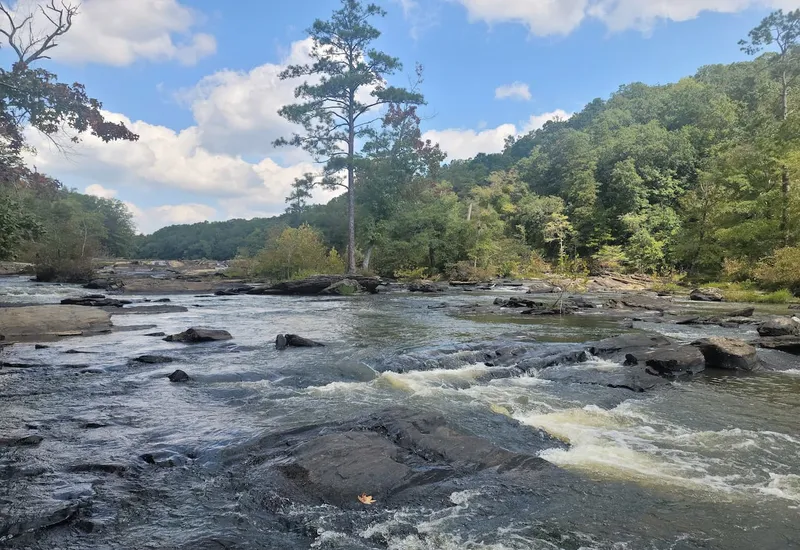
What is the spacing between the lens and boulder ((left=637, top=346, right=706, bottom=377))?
10.5 metres

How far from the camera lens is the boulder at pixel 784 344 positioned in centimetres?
1223

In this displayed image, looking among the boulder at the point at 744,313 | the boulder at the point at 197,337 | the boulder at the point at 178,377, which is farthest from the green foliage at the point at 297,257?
the boulder at the point at 178,377

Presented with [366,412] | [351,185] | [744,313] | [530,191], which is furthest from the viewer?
[530,191]

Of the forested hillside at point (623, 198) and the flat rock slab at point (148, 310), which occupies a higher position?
the forested hillside at point (623, 198)

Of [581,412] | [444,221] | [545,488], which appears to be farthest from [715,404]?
[444,221]

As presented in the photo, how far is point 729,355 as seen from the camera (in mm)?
10820

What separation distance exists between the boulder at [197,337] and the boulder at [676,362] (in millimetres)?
11206

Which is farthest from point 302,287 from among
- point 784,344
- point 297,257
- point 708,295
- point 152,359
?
point 784,344

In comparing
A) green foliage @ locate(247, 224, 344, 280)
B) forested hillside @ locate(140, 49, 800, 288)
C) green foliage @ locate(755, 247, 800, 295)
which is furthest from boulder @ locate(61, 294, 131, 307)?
green foliage @ locate(755, 247, 800, 295)

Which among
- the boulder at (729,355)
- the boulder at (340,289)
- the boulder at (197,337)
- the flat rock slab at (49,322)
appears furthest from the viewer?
the boulder at (340,289)

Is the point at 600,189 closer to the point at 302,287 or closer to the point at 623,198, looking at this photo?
the point at 623,198

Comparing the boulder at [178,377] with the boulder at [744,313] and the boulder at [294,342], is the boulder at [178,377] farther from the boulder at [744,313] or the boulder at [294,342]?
the boulder at [744,313]

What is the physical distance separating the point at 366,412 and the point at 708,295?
26.6 m

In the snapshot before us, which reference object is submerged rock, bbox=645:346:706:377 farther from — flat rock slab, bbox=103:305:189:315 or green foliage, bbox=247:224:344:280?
green foliage, bbox=247:224:344:280
